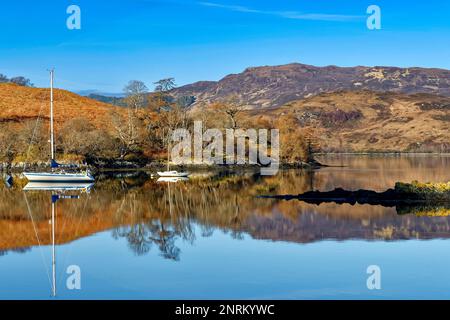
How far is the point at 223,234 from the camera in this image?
90.2 ft

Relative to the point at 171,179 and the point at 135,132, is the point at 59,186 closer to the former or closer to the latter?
the point at 171,179

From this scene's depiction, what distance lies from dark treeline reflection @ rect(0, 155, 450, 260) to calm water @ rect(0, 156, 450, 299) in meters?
0.06

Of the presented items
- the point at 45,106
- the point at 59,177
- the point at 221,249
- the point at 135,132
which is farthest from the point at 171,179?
the point at 45,106

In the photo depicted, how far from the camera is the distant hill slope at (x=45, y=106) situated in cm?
11362

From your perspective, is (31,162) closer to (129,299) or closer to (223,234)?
(223,234)

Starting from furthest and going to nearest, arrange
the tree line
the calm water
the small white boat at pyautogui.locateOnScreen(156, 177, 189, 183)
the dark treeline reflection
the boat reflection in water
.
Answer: the tree line, the small white boat at pyautogui.locateOnScreen(156, 177, 189, 183), the boat reflection in water, the dark treeline reflection, the calm water

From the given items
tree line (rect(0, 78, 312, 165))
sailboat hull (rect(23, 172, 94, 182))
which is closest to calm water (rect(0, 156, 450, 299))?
sailboat hull (rect(23, 172, 94, 182))

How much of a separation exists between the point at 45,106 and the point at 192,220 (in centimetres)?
10154

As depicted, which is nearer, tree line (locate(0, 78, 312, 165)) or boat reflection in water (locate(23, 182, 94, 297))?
boat reflection in water (locate(23, 182, 94, 297))

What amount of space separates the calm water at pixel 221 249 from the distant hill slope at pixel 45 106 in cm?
6902

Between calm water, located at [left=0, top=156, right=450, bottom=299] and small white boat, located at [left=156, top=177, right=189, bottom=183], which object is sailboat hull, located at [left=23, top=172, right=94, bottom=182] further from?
calm water, located at [left=0, top=156, right=450, bottom=299]

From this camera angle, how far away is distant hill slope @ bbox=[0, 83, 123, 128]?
114 metres

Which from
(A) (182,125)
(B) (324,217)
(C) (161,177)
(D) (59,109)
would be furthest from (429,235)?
(D) (59,109)

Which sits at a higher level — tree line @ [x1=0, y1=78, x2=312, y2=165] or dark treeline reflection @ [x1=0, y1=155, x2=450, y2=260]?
tree line @ [x1=0, y1=78, x2=312, y2=165]
